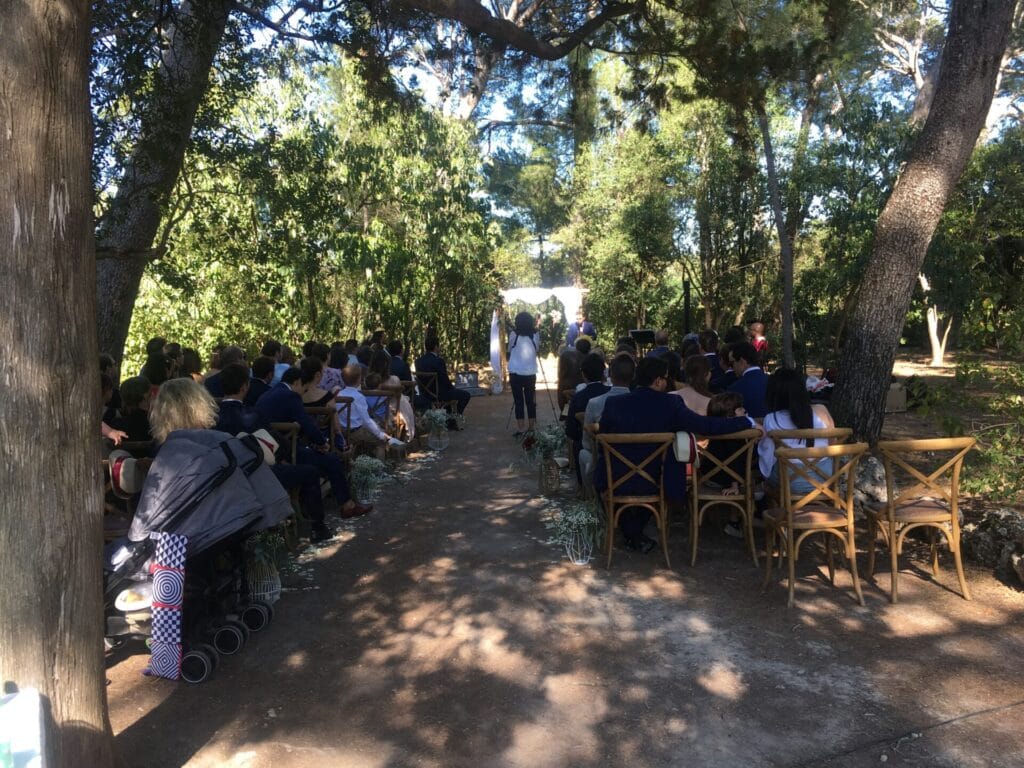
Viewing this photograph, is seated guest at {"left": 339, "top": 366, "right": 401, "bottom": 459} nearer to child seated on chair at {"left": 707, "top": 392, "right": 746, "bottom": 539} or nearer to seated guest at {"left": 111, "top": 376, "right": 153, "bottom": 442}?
seated guest at {"left": 111, "top": 376, "right": 153, "bottom": 442}

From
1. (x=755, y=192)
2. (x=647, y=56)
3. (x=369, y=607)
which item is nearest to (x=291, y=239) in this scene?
(x=647, y=56)

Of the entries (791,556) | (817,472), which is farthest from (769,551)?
(817,472)

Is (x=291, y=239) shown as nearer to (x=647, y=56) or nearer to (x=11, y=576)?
(x=647, y=56)

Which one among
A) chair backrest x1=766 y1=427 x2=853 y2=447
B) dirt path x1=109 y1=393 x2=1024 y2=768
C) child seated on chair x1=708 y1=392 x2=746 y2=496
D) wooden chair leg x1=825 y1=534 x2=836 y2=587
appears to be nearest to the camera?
dirt path x1=109 y1=393 x2=1024 y2=768

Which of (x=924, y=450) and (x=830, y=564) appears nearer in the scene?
(x=924, y=450)

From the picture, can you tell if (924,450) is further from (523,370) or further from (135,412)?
(523,370)

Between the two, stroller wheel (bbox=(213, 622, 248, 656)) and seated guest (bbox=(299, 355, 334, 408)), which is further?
→ seated guest (bbox=(299, 355, 334, 408))

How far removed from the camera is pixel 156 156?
5.53 m

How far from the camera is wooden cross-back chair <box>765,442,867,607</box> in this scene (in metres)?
4.18

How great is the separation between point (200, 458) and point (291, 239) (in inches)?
198

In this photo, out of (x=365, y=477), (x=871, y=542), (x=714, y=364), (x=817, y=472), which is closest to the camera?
(x=817, y=472)

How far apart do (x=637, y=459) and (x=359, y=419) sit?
318 centimetres

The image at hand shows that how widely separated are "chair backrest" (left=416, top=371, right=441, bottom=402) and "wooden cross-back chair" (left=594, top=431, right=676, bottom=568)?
5848 mm

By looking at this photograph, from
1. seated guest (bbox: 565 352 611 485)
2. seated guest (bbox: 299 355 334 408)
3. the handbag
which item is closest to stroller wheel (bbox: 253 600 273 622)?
seated guest (bbox: 299 355 334 408)
